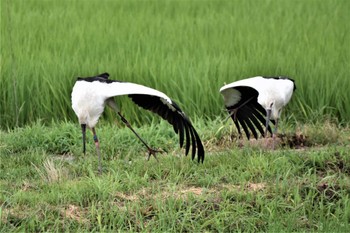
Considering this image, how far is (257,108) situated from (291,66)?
1.51 meters

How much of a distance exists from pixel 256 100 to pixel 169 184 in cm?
135

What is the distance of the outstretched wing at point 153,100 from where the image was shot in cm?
498

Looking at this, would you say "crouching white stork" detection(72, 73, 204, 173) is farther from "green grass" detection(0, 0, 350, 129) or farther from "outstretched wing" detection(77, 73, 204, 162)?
"green grass" detection(0, 0, 350, 129)

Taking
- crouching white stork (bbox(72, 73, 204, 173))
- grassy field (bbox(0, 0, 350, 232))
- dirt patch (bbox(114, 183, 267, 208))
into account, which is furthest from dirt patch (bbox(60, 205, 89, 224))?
crouching white stork (bbox(72, 73, 204, 173))

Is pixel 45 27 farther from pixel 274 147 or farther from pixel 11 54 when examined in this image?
pixel 274 147

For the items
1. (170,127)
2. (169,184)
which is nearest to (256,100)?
(170,127)

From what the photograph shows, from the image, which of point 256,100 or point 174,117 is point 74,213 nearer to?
point 174,117

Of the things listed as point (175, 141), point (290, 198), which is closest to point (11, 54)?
point (175, 141)

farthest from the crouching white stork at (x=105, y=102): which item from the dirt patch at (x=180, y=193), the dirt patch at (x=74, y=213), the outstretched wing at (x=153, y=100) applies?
the dirt patch at (x=74, y=213)

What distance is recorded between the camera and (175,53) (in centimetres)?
810

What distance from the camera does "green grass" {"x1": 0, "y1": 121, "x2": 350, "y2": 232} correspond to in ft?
15.0

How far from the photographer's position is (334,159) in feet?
18.3

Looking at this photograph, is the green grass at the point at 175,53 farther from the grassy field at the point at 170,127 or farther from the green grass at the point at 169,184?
the green grass at the point at 169,184

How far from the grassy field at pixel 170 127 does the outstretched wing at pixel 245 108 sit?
0.14 m
